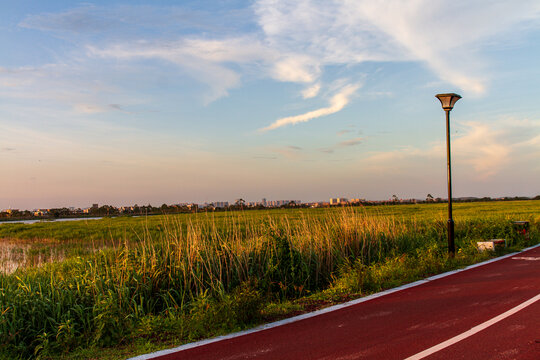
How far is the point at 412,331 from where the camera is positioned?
5.59 meters

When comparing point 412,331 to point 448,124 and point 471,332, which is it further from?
point 448,124

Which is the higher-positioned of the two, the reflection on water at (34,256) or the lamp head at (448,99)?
the lamp head at (448,99)

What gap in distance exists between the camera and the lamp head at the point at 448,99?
38.1 feet

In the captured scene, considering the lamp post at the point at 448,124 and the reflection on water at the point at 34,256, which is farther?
the reflection on water at the point at 34,256

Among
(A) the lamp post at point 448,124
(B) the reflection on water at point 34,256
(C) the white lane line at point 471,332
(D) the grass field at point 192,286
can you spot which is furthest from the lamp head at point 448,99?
(B) the reflection on water at point 34,256

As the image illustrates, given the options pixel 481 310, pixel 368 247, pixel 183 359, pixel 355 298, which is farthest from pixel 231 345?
pixel 368 247

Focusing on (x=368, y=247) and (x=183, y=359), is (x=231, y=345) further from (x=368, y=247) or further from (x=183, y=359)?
(x=368, y=247)

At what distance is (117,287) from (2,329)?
1944mm

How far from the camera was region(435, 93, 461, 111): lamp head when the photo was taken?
38.1ft

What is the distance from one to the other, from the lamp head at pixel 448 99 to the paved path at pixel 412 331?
5.90 meters

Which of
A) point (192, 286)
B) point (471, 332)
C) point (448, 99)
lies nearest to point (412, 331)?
A: point (471, 332)

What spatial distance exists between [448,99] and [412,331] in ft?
27.6

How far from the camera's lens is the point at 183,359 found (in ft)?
15.7

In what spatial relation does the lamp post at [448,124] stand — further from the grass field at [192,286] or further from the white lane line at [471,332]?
the white lane line at [471,332]
